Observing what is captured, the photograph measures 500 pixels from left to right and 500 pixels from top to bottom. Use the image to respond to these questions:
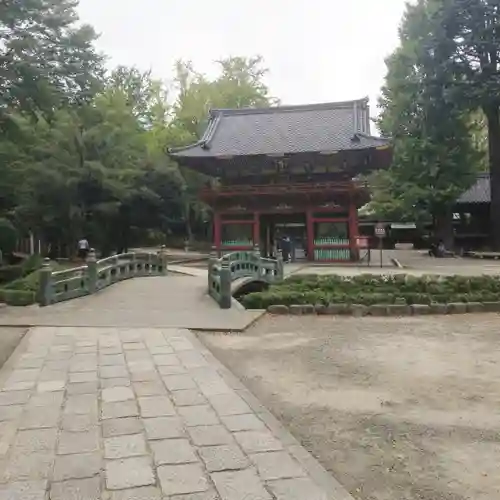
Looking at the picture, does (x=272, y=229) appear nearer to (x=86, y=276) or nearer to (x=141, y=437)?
(x=86, y=276)

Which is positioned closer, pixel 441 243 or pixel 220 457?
pixel 220 457

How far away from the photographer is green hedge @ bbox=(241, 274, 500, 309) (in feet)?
35.6

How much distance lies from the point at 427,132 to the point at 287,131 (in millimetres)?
8301

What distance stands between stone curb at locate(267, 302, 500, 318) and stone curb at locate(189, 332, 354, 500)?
183 inches

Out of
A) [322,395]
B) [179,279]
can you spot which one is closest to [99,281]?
[179,279]

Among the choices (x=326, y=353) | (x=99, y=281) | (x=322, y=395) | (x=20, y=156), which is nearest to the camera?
(x=322, y=395)

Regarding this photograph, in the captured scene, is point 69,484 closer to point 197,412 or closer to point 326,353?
point 197,412

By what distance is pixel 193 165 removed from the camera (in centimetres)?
2634

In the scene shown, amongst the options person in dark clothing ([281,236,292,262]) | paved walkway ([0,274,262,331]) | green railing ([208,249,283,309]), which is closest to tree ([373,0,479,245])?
person in dark clothing ([281,236,292,262])

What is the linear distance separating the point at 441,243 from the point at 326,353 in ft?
86.7

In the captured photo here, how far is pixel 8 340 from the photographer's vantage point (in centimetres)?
766

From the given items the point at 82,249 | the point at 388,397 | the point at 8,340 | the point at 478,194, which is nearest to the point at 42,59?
the point at 82,249

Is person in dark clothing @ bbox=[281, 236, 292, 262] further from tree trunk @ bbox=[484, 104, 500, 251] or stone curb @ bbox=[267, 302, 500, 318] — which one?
stone curb @ bbox=[267, 302, 500, 318]

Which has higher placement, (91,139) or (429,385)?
(91,139)
